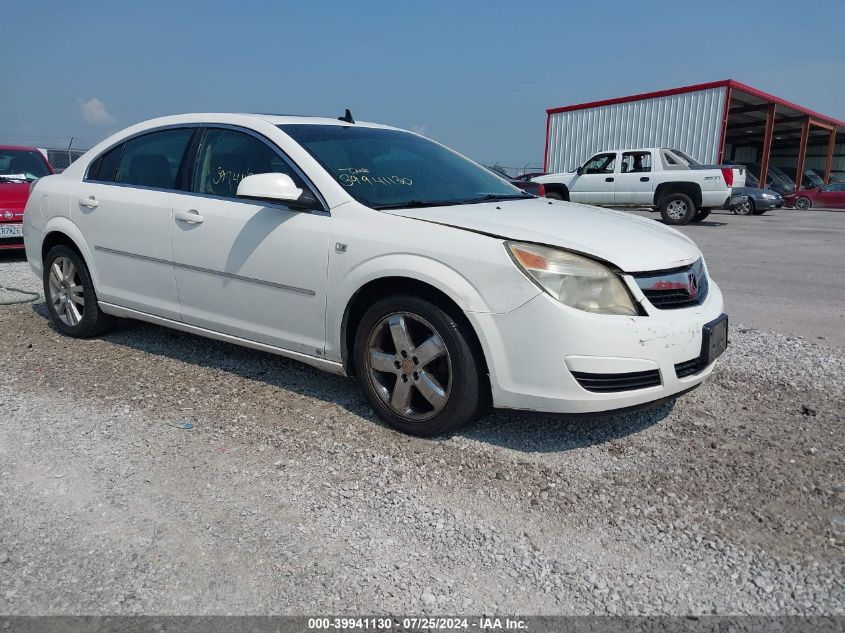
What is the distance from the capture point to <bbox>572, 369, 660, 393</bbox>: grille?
10.2ft

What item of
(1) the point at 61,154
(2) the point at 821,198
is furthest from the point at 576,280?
(2) the point at 821,198

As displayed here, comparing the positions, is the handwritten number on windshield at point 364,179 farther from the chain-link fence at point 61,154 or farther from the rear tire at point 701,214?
the chain-link fence at point 61,154

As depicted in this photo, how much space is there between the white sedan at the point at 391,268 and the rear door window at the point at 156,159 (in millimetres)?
15

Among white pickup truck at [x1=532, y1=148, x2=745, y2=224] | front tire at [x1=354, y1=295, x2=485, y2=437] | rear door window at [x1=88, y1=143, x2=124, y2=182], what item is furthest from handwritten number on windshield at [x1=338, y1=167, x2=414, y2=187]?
white pickup truck at [x1=532, y1=148, x2=745, y2=224]

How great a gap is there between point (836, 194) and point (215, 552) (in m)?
28.2

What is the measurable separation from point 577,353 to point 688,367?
0.61m

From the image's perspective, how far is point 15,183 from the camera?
365 inches

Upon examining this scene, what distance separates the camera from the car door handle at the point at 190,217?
13.8ft

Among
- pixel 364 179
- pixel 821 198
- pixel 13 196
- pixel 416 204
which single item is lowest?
pixel 821 198

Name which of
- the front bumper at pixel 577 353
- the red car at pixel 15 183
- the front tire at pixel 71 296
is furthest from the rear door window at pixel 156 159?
the red car at pixel 15 183

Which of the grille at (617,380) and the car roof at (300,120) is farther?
the car roof at (300,120)

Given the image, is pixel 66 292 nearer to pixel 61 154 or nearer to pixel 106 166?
pixel 106 166

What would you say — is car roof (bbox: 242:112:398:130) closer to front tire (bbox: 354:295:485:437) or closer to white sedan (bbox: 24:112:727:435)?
white sedan (bbox: 24:112:727:435)

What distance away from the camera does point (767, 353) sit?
5.03 metres
